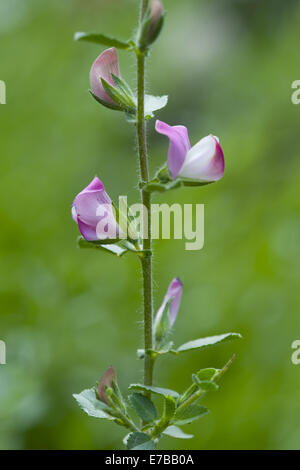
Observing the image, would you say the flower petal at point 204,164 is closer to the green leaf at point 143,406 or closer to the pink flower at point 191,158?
the pink flower at point 191,158

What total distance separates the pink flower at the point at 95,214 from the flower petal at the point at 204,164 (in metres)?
0.09

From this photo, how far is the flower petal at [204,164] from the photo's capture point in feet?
2.23

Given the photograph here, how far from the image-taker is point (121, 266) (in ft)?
5.86

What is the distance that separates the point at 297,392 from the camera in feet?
4.35

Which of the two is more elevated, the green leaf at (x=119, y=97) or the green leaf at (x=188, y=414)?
the green leaf at (x=119, y=97)

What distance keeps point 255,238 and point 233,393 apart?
538 mm

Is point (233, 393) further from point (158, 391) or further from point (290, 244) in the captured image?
point (158, 391)

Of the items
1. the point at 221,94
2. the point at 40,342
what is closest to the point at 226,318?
the point at 40,342

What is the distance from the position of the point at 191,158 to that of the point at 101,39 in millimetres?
155

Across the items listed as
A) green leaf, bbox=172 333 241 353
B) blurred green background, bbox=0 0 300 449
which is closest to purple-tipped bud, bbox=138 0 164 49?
blurred green background, bbox=0 0 300 449

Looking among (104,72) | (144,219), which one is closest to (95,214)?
(144,219)

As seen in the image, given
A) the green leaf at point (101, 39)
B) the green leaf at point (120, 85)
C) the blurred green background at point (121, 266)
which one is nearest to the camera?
the green leaf at point (101, 39)

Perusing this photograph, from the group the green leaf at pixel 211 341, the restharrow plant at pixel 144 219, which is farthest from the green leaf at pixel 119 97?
the green leaf at pixel 211 341

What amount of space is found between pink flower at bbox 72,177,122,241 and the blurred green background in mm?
156
